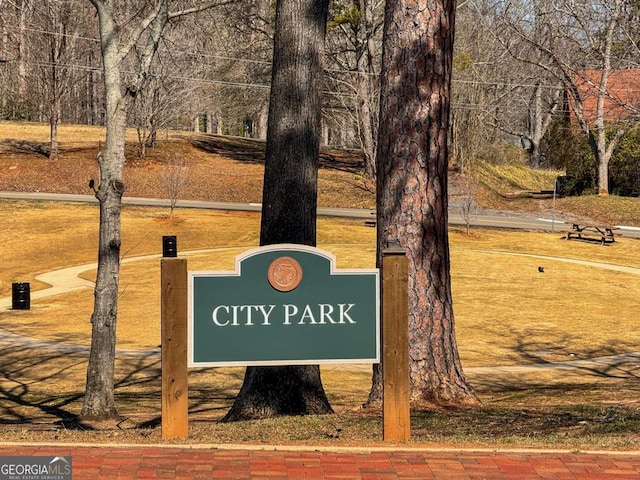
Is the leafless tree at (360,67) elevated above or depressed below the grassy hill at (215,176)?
above

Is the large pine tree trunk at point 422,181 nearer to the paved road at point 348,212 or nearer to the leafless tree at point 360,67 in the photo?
the paved road at point 348,212

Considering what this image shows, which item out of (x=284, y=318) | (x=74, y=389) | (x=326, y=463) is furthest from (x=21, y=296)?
(x=326, y=463)

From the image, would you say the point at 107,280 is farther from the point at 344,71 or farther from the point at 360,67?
the point at 344,71

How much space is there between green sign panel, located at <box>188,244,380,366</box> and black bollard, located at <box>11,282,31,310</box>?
1830cm

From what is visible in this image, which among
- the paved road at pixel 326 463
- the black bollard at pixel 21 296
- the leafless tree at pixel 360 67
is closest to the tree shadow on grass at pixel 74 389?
the paved road at pixel 326 463

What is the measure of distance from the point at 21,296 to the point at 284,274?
1866 cm

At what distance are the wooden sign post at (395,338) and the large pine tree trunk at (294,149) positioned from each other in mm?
3350

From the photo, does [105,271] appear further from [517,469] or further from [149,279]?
[149,279]

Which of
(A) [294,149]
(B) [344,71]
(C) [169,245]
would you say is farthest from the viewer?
(B) [344,71]

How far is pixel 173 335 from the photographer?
7.48 m

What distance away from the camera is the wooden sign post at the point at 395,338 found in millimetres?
7648

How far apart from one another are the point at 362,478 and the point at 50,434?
298 cm

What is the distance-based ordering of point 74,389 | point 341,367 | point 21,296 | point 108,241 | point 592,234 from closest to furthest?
point 108,241
point 74,389
point 341,367
point 21,296
point 592,234

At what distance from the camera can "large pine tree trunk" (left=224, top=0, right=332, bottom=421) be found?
11.0 meters
